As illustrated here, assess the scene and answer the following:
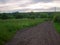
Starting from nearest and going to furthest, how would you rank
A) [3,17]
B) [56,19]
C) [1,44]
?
[1,44] → [3,17] → [56,19]

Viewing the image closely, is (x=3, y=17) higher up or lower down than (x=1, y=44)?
lower down

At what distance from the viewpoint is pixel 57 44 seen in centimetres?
1227

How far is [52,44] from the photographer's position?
12.1m

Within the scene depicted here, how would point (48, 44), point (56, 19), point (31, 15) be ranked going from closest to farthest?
point (48, 44)
point (56, 19)
point (31, 15)

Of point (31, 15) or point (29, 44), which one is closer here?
point (29, 44)

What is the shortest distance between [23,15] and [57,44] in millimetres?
42571

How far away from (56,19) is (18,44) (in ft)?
132

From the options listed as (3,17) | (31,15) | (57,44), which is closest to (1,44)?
(57,44)

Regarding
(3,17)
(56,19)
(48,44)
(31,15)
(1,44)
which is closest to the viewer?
(1,44)

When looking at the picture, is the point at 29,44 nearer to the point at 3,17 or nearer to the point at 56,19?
the point at 3,17

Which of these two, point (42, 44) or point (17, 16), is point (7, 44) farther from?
point (17, 16)

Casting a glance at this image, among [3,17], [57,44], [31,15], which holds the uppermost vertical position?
[57,44]

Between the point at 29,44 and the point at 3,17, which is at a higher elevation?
the point at 29,44

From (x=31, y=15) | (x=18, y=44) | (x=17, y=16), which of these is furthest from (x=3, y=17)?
(x=31, y=15)
